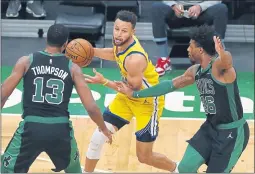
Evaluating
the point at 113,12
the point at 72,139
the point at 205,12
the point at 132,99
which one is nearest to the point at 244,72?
the point at 205,12

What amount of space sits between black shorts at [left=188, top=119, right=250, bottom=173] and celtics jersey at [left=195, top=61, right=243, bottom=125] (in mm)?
78

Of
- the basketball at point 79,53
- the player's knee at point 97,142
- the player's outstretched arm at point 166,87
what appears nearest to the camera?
the player's outstretched arm at point 166,87

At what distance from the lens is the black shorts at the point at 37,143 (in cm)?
624

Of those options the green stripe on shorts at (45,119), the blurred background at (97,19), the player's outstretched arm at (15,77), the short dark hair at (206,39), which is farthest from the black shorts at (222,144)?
the blurred background at (97,19)

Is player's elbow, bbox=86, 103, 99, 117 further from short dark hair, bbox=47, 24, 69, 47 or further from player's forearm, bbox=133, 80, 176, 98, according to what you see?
player's forearm, bbox=133, 80, 176, 98

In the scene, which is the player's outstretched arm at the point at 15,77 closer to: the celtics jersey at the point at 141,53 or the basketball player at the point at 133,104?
the basketball player at the point at 133,104

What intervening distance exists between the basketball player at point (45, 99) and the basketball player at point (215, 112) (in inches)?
39.5

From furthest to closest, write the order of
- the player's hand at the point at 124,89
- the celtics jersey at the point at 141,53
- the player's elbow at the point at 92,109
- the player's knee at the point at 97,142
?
the player's knee at the point at 97,142 → the celtics jersey at the point at 141,53 → the player's hand at the point at 124,89 → the player's elbow at the point at 92,109

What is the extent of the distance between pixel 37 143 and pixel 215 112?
159cm

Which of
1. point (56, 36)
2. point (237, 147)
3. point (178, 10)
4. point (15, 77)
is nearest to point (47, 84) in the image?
point (15, 77)

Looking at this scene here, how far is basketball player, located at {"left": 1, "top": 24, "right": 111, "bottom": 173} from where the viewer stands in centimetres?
624

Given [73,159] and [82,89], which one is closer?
[82,89]

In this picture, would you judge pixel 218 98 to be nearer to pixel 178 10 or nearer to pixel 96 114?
pixel 96 114

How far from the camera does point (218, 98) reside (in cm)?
659
